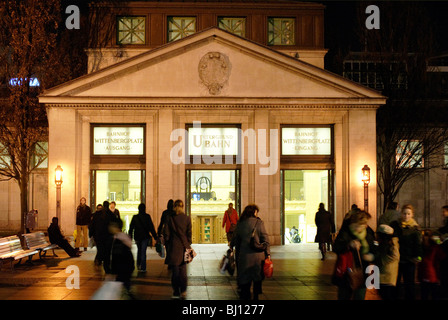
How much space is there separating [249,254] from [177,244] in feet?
6.42

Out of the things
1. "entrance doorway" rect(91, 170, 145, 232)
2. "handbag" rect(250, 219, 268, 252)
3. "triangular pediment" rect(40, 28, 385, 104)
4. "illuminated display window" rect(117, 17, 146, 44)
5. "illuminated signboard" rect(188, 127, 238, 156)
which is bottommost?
"handbag" rect(250, 219, 268, 252)

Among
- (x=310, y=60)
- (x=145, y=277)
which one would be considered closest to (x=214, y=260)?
(x=145, y=277)

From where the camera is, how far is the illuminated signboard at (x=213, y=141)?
2405cm

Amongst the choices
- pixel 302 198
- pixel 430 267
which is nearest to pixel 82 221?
pixel 302 198

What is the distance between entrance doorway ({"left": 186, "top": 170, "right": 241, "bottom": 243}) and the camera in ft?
79.9

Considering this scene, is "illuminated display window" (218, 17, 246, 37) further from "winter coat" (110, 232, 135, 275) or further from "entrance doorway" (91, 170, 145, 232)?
"winter coat" (110, 232, 135, 275)

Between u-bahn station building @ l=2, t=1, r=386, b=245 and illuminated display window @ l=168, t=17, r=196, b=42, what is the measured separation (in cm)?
519

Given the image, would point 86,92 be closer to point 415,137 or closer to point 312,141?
point 312,141

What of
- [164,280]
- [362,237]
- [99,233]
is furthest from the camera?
[99,233]

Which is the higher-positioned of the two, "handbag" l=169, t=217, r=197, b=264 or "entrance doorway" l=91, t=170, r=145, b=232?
"entrance doorway" l=91, t=170, r=145, b=232

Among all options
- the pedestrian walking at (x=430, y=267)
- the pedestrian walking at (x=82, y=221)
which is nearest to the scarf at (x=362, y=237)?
the pedestrian walking at (x=430, y=267)

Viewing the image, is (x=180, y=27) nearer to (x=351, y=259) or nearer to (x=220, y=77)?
(x=220, y=77)

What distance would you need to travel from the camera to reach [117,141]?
24109 millimetres

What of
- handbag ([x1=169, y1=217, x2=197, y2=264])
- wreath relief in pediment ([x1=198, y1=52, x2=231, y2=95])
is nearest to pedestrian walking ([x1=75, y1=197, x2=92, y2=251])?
Answer: wreath relief in pediment ([x1=198, y1=52, x2=231, y2=95])
